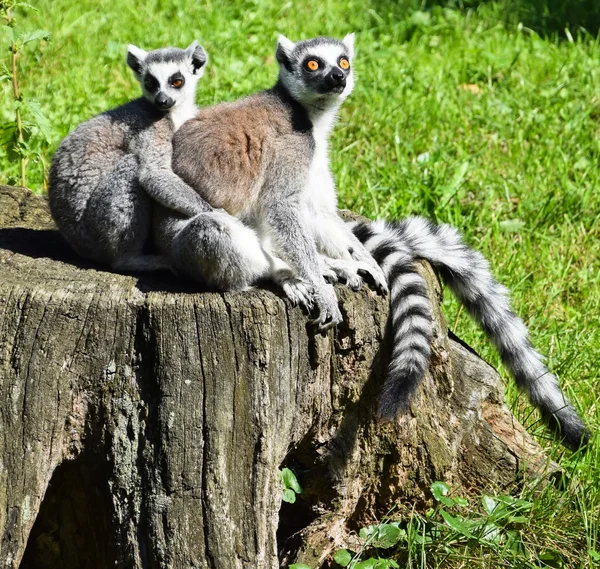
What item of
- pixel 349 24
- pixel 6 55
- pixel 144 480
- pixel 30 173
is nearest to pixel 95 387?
pixel 144 480

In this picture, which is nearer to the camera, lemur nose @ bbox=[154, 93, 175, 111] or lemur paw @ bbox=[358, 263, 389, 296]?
lemur paw @ bbox=[358, 263, 389, 296]

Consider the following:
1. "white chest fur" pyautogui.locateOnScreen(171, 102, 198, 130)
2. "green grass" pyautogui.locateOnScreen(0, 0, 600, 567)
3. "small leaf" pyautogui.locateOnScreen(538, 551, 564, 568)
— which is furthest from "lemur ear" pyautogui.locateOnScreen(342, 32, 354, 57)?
"small leaf" pyautogui.locateOnScreen(538, 551, 564, 568)

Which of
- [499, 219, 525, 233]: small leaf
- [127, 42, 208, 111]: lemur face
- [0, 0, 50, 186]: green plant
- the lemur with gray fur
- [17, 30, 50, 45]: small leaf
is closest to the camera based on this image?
the lemur with gray fur

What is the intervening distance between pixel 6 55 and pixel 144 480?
16.1 ft

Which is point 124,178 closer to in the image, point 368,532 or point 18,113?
point 18,113

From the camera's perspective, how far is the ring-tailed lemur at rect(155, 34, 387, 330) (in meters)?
3.12

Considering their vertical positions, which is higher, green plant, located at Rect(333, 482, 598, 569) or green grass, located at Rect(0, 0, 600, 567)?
green grass, located at Rect(0, 0, 600, 567)

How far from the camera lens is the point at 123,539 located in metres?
3.00

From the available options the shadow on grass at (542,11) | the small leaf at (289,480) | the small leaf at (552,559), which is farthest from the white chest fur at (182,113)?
the shadow on grass at (542,11)

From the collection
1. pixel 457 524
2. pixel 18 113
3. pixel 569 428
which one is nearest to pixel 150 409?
pixel 457 524

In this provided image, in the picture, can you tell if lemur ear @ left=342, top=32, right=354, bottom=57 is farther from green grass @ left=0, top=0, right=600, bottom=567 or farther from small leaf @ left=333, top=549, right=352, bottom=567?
small leaf @ left=333, top=549, right=352, bottom=567

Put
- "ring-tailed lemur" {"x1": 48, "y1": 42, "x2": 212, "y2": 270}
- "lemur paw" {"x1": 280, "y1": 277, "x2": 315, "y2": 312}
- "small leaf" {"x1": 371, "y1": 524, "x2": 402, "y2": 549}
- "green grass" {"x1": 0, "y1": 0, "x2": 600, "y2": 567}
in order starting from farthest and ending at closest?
"green grass" {"x1": 0, "y1": 0, "x2": 600, "y2": 567} < "small leaf" {"x1": 371, "y1": 524, "x2": 402, "y2": 549} < "ring-tailed lemur" {"x1": 48, "y1": 42, "x2": 212, "y2": 270} < "lemur paw" {"x1": 280, "y1": 277, "x2": 315, "y2": 312}

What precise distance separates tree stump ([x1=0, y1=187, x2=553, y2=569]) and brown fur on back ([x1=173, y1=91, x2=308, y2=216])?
0.43 meters

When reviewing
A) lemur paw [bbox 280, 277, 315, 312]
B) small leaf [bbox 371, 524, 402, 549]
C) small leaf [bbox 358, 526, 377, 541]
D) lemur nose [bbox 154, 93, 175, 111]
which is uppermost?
lemur nose [bbox 154, 93, 175, 111]
